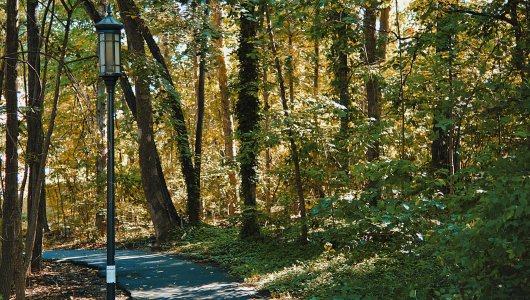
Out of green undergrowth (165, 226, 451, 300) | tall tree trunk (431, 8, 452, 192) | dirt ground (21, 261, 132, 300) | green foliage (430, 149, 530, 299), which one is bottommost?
dirt ground (21, 261, 132, 300)

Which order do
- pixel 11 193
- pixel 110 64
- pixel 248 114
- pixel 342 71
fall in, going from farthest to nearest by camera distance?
pixel 248 114 < pixel 342 71 < pixel 11 193 < pixel 110 64

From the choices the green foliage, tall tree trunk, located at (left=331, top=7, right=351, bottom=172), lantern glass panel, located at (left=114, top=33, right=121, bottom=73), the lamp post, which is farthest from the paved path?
the green foliage

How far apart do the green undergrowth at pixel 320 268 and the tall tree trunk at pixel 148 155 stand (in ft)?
4.48

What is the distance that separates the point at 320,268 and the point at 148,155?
7.23 m

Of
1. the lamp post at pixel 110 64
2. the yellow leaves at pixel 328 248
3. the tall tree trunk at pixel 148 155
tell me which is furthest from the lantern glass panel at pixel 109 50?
the yellow leaves at pixel 328 248

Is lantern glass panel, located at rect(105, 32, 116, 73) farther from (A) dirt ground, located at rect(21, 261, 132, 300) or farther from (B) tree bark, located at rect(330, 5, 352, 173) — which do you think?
(A) dirt ground, located at rect(21, 261, 132, 300)

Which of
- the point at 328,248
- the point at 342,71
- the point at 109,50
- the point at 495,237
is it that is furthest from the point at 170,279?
the point at 495,237

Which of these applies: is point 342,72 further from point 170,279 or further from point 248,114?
point 170,279

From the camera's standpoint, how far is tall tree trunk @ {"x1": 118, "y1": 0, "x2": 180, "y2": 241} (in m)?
14.1

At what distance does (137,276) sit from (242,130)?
16.1 feet

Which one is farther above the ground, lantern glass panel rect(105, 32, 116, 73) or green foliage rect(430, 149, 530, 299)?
lantern glass panel rect(105, 32, 116, 73)

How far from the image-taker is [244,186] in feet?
46.7

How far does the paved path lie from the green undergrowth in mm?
454

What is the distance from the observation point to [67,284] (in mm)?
11000
